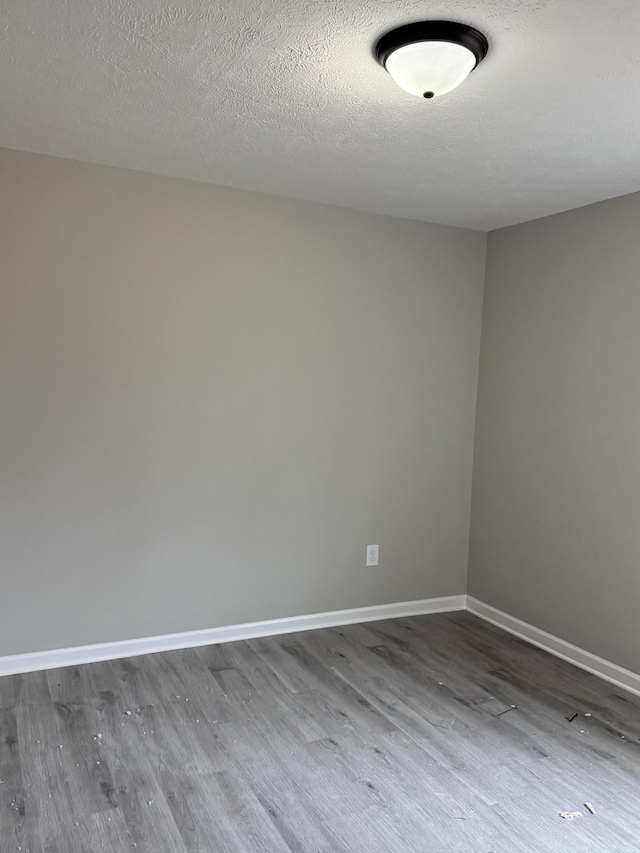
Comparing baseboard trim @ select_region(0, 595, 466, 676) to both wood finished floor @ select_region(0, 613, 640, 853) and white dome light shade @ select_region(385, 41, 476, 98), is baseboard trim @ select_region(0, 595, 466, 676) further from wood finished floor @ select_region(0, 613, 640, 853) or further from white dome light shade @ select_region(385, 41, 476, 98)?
white dome light shade @ select_region(385, 41, 476, 98)

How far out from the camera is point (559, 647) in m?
3.53

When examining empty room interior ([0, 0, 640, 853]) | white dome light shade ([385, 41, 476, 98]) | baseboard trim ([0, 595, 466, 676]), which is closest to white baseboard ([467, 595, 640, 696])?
empty room interior ([0, 0, 640, 853])

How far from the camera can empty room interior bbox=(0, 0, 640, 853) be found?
6.77 feet

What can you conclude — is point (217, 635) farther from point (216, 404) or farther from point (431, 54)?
point (431, 54)

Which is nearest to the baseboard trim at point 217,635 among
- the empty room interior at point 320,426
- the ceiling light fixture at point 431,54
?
the empty room interior at point 320,426

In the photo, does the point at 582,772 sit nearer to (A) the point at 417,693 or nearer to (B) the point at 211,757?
(A) the point at 417,693

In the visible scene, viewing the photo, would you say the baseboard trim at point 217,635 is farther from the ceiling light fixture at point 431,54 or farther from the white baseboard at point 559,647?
the ceiling light fixture at point 431,54

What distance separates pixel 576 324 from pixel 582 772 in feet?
6.65

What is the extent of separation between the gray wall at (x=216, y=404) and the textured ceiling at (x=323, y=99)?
11.6 inches

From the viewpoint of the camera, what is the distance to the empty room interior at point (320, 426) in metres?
2.06

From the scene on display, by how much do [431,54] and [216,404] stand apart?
2001mm

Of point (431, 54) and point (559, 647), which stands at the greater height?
point (431, 54)

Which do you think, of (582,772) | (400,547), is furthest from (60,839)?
(400,547)

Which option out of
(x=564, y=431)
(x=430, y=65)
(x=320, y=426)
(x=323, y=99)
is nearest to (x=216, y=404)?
(x=320, y=426)
